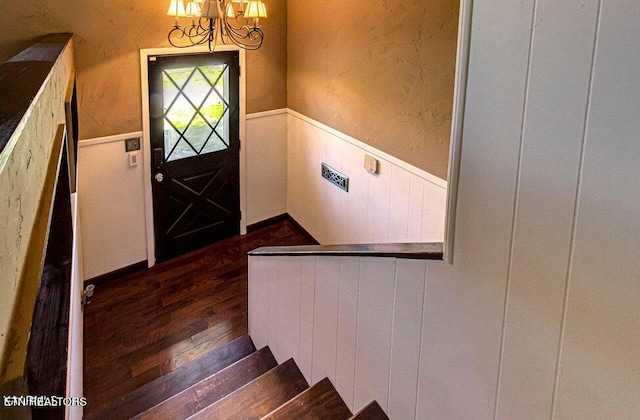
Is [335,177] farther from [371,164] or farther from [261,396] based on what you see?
[261,396]

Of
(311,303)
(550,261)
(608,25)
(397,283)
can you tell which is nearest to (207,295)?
(311,303)

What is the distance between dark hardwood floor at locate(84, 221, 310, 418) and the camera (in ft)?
11.5

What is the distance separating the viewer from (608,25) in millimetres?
975

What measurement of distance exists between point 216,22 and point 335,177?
5.40ft

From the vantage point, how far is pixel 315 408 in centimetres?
216

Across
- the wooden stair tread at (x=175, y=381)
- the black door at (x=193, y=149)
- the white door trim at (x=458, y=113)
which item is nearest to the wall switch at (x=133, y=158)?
the black door at (x=193, y=149)

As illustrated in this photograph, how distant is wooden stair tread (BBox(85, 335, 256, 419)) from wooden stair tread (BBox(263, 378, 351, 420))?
121 centimetres

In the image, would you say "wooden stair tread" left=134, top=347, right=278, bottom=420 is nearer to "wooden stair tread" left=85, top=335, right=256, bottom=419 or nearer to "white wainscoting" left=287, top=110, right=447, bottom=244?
"wooden stair tread" left=85, top=335, right=256, bottom=419

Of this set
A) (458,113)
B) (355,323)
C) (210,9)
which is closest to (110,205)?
(210,9)

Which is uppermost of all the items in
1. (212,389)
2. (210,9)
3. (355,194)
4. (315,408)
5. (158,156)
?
(210,9)

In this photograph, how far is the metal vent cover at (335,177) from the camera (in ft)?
14.5

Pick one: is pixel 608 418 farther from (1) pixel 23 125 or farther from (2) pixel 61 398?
(1) pixel 23 125

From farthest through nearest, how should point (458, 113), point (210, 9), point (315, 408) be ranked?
point (210, 9) → point (315, 408) → point (458, 113)

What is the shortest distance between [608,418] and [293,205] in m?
4.44
